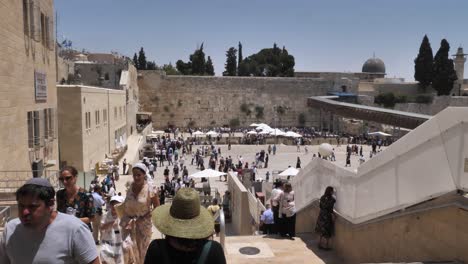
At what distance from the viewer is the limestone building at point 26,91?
9039 millimetres

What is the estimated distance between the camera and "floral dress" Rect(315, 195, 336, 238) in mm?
5566

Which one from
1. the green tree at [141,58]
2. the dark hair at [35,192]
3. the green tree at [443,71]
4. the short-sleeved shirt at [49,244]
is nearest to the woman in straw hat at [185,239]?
the short-sleeved shirt at [49,244]

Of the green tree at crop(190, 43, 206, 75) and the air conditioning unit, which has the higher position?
the green tree at crop(190, 43, 206, 75)

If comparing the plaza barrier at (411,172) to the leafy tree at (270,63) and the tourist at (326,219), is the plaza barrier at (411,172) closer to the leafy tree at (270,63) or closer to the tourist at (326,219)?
the tourist at (326,219)

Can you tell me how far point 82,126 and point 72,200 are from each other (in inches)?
465

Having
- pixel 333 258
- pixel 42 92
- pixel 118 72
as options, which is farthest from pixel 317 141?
pixel 333 258

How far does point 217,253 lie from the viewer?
6.37ft

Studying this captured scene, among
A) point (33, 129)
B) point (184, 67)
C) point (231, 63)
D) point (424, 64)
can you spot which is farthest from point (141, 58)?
point (33, 129)

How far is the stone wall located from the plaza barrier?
3727cm

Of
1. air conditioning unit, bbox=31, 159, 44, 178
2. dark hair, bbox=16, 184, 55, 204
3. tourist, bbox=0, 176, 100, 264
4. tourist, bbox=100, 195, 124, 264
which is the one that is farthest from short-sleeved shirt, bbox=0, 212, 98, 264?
air conditioning unit, bbox=31, 159, 44, 178

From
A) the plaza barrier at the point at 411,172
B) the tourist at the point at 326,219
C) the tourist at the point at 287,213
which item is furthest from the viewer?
the tourist at the point at 287,213

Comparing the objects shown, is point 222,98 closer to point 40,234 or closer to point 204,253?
point 40,234

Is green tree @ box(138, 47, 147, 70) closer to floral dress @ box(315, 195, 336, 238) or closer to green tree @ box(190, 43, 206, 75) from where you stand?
green tree @ box(190, 43, 206, 75)

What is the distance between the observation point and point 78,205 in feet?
13.2
